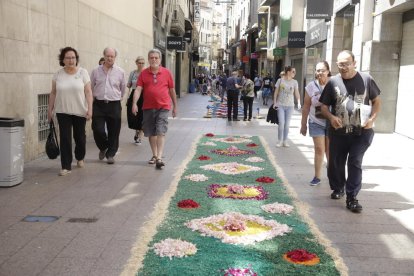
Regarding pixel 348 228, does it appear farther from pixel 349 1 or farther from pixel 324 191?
pixel 349 1

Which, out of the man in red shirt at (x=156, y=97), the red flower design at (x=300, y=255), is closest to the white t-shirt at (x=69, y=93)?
the man in red shirt at (x=156, y=97)

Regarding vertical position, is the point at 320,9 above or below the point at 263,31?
below

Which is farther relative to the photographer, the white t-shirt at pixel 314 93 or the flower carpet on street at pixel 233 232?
the white t-shirt at pixel 314 93

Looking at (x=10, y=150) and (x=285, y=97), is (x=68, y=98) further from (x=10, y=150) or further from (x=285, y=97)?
(x=285, y=97)

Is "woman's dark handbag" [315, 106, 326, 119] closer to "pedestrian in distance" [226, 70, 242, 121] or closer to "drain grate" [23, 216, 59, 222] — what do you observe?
"drain grate" [23, 216, 59, 222]

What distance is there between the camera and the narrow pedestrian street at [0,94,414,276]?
4.08 metres

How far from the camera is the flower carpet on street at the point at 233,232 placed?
3.94 m

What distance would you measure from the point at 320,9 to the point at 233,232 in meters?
14.8

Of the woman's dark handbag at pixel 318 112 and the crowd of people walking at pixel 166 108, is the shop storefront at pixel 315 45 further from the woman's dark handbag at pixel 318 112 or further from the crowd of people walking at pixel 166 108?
the woman's dark handbag at pixel 318 112

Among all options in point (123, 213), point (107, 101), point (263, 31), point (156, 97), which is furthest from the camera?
point (263, 31)

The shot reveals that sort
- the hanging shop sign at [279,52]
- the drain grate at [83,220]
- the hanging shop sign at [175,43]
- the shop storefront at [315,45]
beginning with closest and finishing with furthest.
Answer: the drain grate at [83,220], the shop storefront at [315,45], the hanging shop sign at [175,43], the hanging shop sign at [279,52]

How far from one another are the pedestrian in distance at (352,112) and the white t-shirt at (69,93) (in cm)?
361

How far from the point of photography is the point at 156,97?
7988 mm

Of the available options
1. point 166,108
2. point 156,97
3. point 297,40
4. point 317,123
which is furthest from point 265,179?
point 297,40
